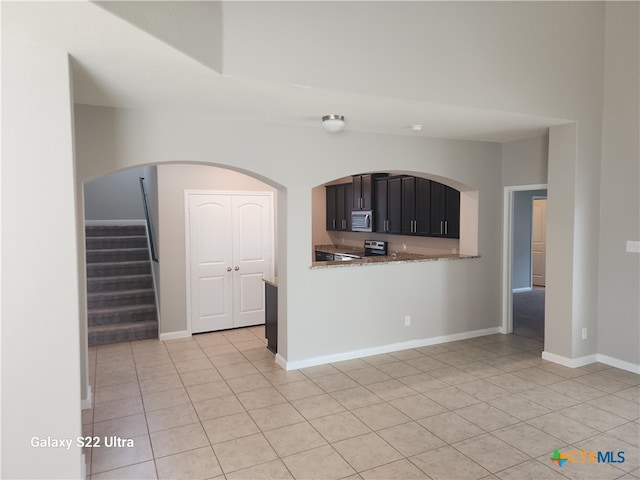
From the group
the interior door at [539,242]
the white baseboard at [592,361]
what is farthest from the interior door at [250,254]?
the interior door at [539,242]

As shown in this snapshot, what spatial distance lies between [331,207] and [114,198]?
4.09 m

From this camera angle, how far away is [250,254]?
→ 6.06 m

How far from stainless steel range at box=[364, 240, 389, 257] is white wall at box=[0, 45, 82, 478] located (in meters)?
5.53

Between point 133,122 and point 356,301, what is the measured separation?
2.77 m

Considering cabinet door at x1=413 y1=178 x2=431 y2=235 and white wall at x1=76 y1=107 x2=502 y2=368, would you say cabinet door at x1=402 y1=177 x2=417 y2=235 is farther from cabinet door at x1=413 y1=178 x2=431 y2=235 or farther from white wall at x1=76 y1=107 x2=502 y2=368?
white wall at x1=76 y1=107 x2=502 y2=368

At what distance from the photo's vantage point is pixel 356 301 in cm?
474

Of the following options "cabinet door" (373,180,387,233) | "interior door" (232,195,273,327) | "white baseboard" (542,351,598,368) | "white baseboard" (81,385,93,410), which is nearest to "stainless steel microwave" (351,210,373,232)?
"cabinet door" (373,180,387,233)

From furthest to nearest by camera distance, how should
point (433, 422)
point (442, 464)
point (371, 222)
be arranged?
point (371, 222), point (433, 422), point (442, 464)

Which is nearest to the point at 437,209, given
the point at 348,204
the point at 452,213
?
the point at 452,213

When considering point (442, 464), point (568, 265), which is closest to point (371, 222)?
point (568, 265)

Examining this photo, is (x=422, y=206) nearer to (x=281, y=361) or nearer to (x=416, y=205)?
(x=416, y=205)

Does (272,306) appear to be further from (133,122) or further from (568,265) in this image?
(568,265)

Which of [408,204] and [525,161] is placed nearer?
[525,161]

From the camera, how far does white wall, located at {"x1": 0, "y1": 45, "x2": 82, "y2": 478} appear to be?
2225 mm
